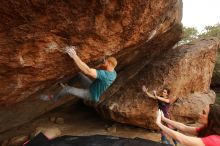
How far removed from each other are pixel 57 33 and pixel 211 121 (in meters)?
2.81

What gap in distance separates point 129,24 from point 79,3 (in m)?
1.43

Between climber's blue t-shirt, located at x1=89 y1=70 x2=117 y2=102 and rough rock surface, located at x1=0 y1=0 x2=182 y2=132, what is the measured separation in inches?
23.1

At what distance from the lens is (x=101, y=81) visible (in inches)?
213

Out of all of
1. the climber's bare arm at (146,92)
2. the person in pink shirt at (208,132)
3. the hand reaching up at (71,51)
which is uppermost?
the hand reaching up at (71,51)

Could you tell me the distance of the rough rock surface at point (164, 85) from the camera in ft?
28.6

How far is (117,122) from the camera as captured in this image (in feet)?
31.2

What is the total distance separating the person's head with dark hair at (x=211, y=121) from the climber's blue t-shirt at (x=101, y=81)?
227 cm

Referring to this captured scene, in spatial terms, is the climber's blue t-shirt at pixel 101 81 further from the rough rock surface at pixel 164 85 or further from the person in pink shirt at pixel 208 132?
the rough rock surface at pixel 164 85

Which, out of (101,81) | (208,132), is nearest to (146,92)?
(101,81)

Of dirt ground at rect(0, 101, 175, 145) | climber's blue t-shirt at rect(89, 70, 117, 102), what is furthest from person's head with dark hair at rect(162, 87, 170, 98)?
climber's blue t-shirt at rect(89, 70, 117, 102)

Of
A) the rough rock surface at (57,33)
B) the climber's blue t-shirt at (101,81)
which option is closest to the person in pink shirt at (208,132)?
the climber's blue t-shirt at (101,81)

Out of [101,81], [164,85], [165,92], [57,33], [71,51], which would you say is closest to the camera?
[57,33]

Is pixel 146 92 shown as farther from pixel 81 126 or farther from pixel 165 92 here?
pixel 81 126

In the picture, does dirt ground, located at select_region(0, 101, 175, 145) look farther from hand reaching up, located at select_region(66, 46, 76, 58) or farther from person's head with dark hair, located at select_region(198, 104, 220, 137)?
person's head with dark hair, located at select_region(198, 104, 220, 137)
